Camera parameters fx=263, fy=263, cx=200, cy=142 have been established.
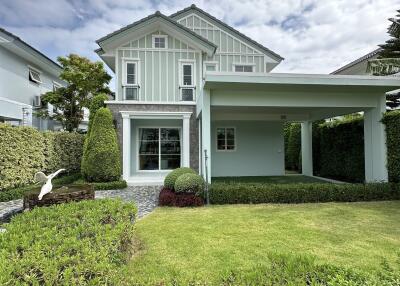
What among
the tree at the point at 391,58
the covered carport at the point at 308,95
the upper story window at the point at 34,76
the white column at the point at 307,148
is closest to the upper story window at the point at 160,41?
the covered carport at the point at 308,95

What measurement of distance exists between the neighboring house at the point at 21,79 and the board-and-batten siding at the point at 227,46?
32.5 ft

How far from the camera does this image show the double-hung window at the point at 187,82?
49.8 feet

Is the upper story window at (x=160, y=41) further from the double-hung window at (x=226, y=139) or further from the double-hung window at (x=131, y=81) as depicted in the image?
the double-hung window at (x=226, y=139)

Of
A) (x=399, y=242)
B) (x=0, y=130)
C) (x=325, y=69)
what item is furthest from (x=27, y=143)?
(x=325, y=69)

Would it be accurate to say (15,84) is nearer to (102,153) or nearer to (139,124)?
(139,124)

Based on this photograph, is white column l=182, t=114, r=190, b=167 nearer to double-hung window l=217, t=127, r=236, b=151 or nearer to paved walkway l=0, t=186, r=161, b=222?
paved walkway l=0, t=186, r=161, b=222

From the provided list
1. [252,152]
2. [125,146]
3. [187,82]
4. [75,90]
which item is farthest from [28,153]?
[252,152]

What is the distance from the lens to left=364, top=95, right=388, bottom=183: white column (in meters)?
10.0

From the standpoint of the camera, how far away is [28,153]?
10.3m

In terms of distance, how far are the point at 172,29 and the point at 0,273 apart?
14.6 m

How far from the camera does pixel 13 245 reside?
9.59 feet

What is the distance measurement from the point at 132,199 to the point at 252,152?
8901 mm

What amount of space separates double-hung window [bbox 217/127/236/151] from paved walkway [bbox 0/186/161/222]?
5.53 metres

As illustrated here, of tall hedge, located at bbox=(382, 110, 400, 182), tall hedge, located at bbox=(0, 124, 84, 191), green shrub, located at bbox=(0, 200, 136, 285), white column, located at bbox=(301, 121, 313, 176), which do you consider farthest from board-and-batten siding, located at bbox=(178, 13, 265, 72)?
green shrub, located at bbox=(0, 200, 136, 285)
